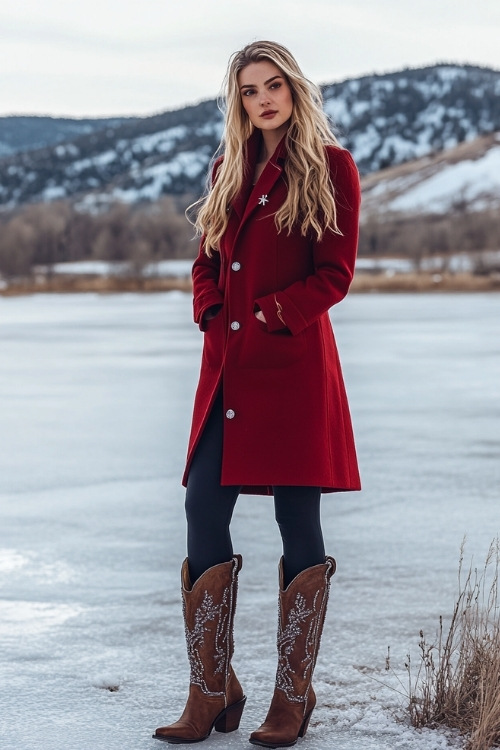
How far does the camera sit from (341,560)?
452cm

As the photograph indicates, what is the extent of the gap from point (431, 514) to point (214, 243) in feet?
9.56

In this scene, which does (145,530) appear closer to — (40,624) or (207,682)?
(40,624)

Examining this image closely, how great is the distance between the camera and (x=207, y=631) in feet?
8.77

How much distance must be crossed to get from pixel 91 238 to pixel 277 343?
94827 millimetres

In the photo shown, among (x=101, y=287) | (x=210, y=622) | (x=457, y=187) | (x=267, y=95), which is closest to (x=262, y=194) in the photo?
(x=267, y=95)

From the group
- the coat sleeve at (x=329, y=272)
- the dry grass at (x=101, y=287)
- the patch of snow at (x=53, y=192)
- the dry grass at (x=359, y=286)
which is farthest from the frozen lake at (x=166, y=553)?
the patch of snow at (x=53, y=192)

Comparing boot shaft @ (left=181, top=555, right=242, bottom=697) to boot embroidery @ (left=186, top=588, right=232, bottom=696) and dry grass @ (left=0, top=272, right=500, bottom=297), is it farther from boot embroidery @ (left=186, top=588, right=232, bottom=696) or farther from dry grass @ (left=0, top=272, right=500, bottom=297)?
dry grass @ (left=0, top=272, right=500, bottom=297)

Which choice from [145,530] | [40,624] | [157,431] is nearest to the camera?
[40,624]

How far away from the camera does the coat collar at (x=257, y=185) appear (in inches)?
104

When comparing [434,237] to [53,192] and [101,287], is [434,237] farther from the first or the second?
[53,192]

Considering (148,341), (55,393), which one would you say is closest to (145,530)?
(55,393)

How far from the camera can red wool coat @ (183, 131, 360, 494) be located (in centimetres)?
258

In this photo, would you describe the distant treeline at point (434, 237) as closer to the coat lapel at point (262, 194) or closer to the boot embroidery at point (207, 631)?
the coat lapel at point (262, 194)

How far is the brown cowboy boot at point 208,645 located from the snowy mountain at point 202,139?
486ft
